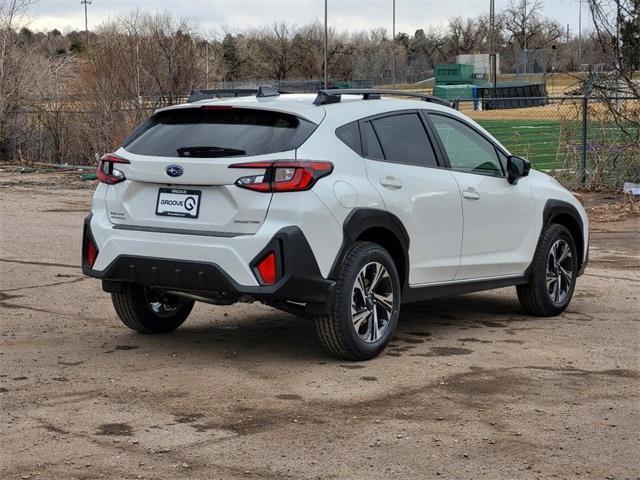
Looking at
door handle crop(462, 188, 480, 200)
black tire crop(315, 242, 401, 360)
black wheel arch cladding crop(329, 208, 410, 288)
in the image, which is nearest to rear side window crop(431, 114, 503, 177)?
door handle crop(462, 188, 480, 200)

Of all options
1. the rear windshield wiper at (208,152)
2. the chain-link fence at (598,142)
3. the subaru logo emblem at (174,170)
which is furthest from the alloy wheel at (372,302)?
the chain-link fence at (598,142)

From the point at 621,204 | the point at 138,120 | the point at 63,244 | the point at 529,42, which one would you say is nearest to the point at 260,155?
the point at 63,244

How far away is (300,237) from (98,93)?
18927 mm

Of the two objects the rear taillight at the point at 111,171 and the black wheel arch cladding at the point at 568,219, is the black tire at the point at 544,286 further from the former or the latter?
the rear taillight at the point at 111,171

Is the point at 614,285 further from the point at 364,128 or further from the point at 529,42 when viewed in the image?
A: the point at 529,42

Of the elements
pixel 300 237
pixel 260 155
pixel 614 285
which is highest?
pixel 260 155

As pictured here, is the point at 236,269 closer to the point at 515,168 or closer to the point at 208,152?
the point at 208,152

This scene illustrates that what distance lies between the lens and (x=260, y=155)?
7266 mm

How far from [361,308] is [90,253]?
1873mm

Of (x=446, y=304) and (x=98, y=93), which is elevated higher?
(x=98, y=93)

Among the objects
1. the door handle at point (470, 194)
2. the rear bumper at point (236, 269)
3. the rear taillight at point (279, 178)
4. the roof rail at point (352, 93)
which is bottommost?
the rear bumper at point (236, 269)

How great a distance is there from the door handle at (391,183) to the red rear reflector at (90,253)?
1.96 meters

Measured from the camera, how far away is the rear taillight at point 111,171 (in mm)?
7801

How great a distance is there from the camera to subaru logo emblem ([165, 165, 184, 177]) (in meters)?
7.44
